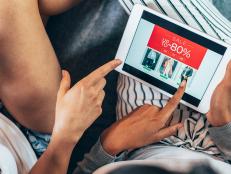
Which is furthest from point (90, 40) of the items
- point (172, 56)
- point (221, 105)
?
point (221, 105)

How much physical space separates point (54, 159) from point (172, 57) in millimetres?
296

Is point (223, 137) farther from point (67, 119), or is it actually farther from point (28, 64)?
point (28, 64)

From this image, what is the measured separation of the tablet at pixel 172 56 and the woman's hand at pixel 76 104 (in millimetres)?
65

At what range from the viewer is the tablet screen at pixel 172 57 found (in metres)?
0.74

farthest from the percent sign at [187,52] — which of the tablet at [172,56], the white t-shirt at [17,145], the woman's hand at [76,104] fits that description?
the white t-shirt at [17,145]

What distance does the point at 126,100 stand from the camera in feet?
2.76

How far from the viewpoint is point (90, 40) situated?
97 cm

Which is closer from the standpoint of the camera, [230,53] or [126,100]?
[230,53]

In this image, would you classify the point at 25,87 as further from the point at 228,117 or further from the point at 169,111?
the point at 228,117

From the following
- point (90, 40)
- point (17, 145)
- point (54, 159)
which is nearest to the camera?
point (54, 159)

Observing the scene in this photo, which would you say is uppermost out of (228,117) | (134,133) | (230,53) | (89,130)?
(230,53)

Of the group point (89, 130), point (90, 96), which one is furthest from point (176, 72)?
point (89, 130)

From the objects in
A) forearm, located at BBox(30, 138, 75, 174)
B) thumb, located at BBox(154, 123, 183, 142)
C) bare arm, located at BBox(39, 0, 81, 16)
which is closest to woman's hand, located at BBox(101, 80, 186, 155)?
thumb, located at BBox(154, 123, 183, 142)

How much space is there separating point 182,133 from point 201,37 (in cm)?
20
